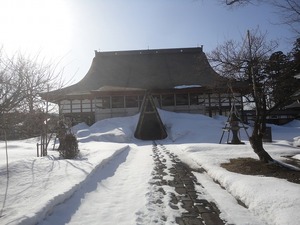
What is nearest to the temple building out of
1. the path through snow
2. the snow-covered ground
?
the snow-covered ground

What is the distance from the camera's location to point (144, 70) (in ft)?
127

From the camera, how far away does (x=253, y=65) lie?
10.4m

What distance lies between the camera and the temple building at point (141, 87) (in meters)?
Answer: 30.9

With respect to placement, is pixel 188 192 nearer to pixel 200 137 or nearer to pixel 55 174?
pixel 55 174

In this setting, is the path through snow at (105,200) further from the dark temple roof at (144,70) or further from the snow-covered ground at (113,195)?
the dark temple roof at (144,70)

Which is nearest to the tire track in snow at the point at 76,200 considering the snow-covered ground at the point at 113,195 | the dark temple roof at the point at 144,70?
the snow-covered ground at the point at 113,195

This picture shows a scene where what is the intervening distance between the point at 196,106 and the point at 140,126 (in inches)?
323

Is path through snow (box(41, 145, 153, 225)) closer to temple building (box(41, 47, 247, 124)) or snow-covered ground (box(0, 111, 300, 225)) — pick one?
snow-covered ground (box(0, 111, 300, 225))

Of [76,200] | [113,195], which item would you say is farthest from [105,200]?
[76,200]

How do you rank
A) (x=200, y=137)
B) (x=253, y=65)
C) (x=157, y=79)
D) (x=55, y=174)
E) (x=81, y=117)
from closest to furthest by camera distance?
(x=55, y=174) → (x=253, y=65) → (x=200, y=137) → (x=81, y=117) → (x=157, y=79)

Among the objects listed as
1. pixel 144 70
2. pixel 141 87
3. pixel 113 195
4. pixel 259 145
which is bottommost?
pixel 113 195

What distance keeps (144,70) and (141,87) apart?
4684 mm

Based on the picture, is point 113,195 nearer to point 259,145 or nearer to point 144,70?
point 259,145

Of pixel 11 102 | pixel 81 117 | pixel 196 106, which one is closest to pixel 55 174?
pixel 11 102
